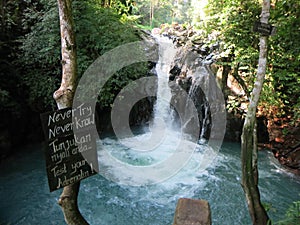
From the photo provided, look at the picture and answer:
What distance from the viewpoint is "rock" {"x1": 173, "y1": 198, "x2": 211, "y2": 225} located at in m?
1.75

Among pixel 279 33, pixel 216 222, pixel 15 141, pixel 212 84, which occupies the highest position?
pixel 279 33

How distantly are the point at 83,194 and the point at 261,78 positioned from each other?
4.66 m

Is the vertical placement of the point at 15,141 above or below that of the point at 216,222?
above

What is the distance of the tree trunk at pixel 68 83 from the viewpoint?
8.36ft

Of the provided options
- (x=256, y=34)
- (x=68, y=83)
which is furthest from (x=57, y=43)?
(x=256, y=34)

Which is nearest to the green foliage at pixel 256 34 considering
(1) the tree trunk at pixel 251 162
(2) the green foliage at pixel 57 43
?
(1) the tree trunk at pixel 251 162

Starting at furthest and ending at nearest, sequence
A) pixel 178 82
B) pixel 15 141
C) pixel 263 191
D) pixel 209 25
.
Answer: pixel 178 82, pixel 15 141, pixel 263 191, pixel 209 25

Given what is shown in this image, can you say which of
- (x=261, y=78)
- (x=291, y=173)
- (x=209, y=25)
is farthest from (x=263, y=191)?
(x=209, y=25)

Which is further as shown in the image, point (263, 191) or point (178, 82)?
point (178, 82)

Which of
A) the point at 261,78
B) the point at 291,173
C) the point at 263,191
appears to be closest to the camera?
the point at 261,78

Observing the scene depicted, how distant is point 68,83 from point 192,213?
1795mm

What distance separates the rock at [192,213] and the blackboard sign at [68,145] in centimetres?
110

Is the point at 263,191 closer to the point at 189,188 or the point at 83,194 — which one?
the point at 189,188

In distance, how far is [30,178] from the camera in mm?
6371
